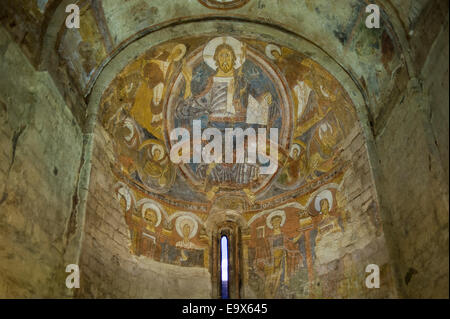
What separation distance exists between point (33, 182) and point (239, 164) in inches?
224

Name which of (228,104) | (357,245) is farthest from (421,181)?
(228,104)

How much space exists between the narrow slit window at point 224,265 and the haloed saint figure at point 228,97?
138cm

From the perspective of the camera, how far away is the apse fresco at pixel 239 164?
9680 mm

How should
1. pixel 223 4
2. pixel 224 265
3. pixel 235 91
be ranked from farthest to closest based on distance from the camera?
pixel 235 91
pixel 224 265
pixel 223 4

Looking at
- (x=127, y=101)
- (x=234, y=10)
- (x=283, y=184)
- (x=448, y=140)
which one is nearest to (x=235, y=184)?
(x=283, y=184)

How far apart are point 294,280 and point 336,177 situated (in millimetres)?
2337

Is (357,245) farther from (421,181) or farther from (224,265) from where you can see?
(224,265)

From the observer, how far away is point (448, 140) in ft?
20.4

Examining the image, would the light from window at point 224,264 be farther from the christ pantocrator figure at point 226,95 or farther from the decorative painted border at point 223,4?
the decorative painted border at point 223,4

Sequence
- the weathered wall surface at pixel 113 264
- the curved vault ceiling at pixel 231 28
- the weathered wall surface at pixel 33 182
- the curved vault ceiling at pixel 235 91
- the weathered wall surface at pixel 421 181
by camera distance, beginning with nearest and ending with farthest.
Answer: the weathered wall surface at pixel 33 182 → the weathered wall surface at pixel 421 181 → the curved vault ceiling at pixel 231 28 → the weathered wall surface at pixel 113 264 → the curved vault ceiling at pixel 235 91

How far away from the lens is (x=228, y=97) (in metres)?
11.2

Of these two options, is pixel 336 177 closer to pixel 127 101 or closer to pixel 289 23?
pixel 289 23

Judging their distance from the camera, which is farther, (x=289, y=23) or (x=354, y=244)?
(x=289, y=23)

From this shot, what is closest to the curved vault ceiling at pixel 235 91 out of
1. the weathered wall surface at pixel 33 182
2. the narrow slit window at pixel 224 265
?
the narrow slit window at pixel 224 265
